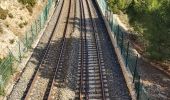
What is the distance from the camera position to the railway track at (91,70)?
26516mm

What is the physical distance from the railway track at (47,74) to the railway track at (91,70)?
1.90 metres

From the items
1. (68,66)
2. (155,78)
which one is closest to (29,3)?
(68,66)

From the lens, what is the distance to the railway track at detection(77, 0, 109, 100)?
26516 mm

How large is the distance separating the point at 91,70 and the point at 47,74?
363 cm

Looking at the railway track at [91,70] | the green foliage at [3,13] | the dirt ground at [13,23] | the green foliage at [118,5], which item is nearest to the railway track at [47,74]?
the railway track at [91,70]

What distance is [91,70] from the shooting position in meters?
31.0

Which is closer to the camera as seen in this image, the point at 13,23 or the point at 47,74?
the point at 47,74

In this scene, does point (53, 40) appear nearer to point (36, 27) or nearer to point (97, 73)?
point (36, 27)

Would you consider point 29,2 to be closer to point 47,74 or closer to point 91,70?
point 47,74

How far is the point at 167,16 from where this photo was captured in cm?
3594

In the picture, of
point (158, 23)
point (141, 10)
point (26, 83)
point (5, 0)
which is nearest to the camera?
point (26, 83)

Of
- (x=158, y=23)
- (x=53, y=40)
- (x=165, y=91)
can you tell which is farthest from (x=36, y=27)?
(x=165, y=91)

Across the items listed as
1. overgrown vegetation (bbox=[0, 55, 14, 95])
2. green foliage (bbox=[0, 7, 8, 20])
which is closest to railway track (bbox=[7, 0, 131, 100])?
overgrown vegetation (bbox=[0, 55, 14, 95])

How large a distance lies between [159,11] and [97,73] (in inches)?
476
